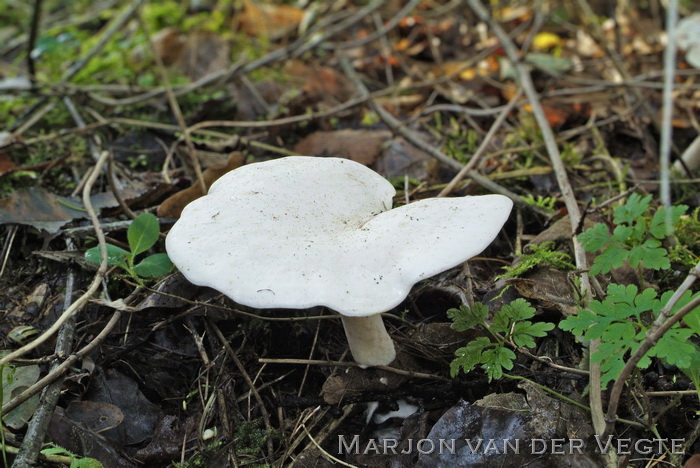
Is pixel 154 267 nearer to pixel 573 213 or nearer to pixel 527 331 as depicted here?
pixel 527 331

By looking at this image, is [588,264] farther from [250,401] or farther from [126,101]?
[126,101]

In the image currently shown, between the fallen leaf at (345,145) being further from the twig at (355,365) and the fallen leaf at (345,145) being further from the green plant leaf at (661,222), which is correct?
the green plant leaf at (661,222)

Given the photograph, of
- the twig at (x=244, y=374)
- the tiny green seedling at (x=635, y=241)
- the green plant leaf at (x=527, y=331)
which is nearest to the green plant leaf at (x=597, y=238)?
the tiny green seedling at (x=635, y=241)

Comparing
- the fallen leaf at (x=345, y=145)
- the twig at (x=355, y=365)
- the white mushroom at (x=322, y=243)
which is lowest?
the twig at (x=355, y=365)

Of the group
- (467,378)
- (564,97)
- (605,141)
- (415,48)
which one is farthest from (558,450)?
(415,48)

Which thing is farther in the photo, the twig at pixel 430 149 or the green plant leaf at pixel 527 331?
the twig at pixel 430 149

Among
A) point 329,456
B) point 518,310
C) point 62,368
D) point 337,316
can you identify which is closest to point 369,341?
point 337,316

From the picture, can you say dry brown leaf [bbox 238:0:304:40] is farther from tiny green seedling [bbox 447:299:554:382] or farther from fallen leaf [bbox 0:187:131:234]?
tiny green seedling [bbox 447:299:554:382]
